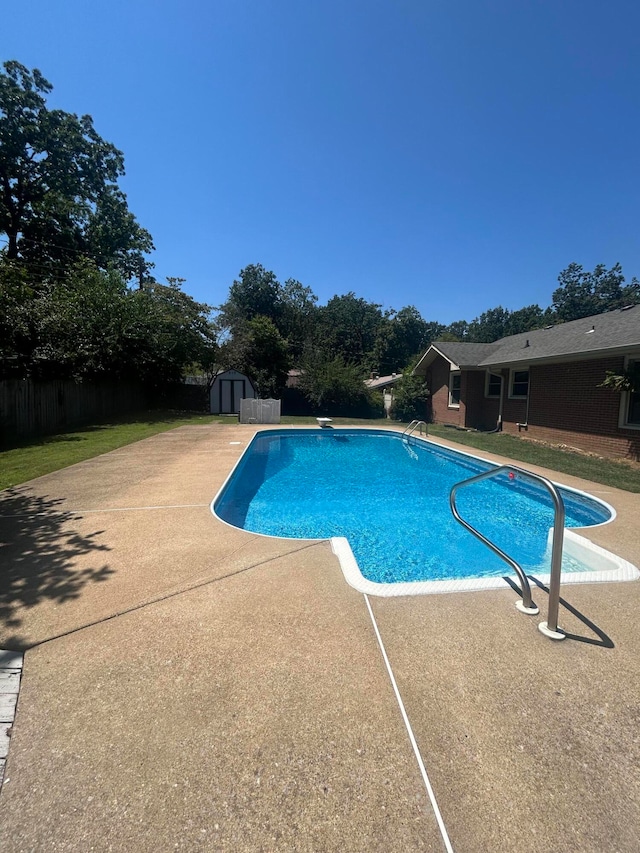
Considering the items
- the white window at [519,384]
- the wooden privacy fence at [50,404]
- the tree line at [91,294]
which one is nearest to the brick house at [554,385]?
the white window at [519,384]

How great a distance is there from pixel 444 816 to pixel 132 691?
1692 millimetres

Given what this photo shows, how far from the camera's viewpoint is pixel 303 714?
200 centimetres

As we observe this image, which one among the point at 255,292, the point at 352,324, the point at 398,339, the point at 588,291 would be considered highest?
the point at 588,291

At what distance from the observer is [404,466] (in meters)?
10.5

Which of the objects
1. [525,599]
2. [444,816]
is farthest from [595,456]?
[444,816]

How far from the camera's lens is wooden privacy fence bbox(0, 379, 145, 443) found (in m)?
11.4

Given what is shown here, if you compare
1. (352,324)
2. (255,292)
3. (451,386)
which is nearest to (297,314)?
(255,292)

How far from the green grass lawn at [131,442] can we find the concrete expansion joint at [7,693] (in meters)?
5.35

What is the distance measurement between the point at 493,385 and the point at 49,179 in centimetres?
2766

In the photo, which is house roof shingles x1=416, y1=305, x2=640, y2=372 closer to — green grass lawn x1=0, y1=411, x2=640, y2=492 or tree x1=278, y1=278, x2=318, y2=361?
green grass lawn x1=0, y1=411, x2=640, y2=492

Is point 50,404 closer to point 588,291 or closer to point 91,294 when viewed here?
point 91,294

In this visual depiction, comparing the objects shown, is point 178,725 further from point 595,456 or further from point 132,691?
point 595,456

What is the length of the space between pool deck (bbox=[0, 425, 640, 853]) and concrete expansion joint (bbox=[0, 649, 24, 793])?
4cm

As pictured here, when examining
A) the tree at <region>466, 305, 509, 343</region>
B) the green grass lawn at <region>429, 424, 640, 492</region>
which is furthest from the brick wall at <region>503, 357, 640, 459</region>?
the tree at <region>466, 305, 509, 343</region>
